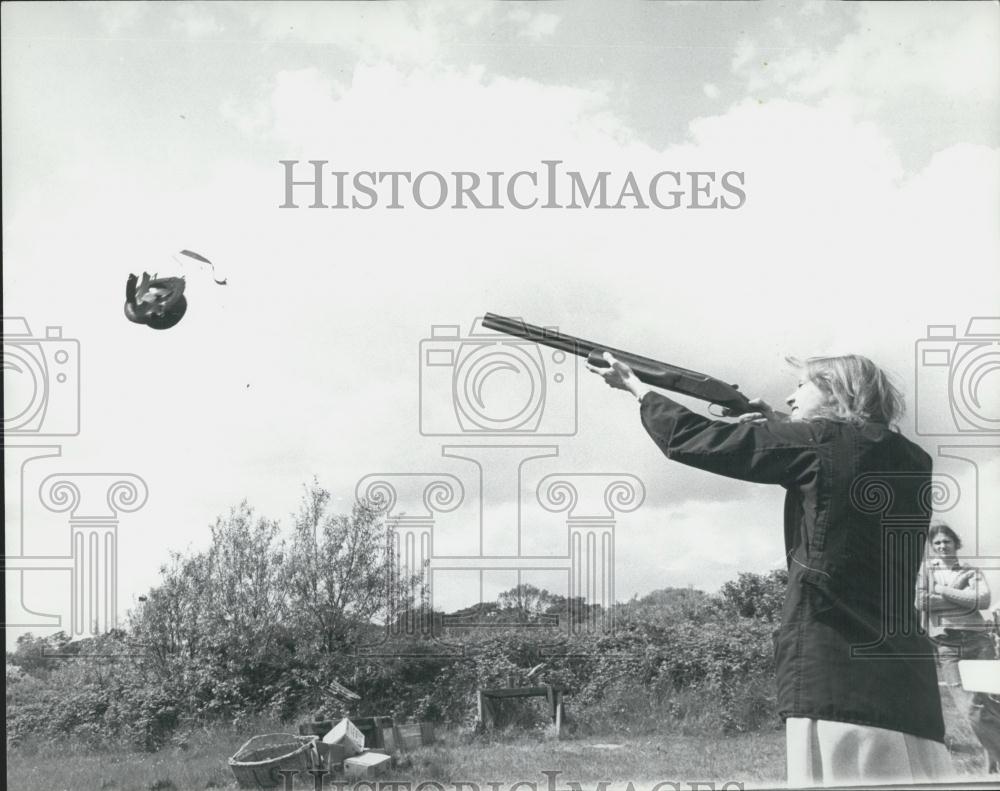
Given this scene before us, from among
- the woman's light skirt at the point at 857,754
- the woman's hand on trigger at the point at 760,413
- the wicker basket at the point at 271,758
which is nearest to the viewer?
the woman's light skirt at the point at 857,754

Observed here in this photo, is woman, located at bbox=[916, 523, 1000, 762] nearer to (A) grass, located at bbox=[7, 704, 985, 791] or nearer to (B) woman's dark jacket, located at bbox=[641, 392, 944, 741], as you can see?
(A) grass, located at bbox=[7, 704, 985, 791]

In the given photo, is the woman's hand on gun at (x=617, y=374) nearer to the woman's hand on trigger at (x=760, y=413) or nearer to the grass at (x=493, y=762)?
the woman's hand on trigger at (x=760, y=413)

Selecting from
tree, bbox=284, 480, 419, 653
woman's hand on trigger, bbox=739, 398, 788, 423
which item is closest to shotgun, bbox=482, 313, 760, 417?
woman's hand on trigger, bbox=739, 398, 788, 423

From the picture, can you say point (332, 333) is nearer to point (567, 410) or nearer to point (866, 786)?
point (567, 410)

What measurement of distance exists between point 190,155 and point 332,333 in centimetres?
101

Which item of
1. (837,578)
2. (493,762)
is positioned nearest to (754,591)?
(837,578)

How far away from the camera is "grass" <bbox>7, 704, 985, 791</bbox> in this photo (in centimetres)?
460

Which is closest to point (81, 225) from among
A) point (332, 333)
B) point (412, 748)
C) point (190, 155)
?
point (190, 155)

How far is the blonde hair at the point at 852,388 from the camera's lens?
13.9 feet

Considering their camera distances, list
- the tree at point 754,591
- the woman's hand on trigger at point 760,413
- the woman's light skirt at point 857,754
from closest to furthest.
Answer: the woman's light skirt at point 857,754, the woman's hand on trigger at point 760,413, the tree at point 754,591

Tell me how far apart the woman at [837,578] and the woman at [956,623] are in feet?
1.25

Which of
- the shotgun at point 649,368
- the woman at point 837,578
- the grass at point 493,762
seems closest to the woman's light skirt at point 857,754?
the woman at point 837,578

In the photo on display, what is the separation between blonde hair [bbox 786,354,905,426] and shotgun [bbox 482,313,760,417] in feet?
1.02

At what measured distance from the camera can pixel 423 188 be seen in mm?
4672
